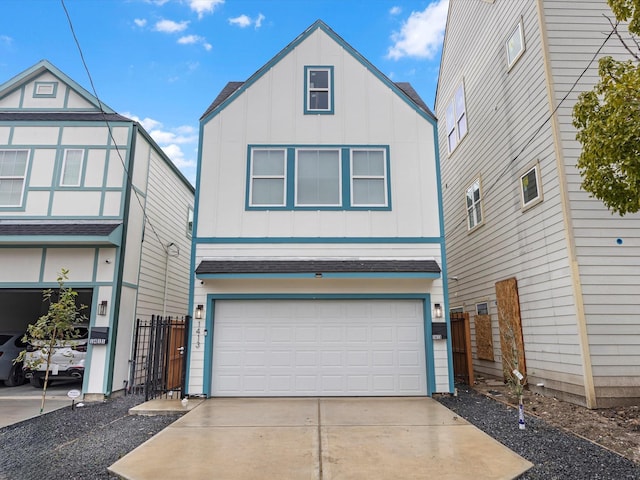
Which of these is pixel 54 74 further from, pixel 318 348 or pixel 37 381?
pixel 318 348

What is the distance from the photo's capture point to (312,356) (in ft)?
27.0

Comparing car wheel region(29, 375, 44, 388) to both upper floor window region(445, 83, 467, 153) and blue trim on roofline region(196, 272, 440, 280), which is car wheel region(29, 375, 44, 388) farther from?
upper floor window region(445, 83, 467, 153)

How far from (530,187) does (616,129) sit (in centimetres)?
388

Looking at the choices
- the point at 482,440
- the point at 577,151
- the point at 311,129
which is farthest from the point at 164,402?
the point at 577,151

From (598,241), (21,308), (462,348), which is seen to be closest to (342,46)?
(598,241)

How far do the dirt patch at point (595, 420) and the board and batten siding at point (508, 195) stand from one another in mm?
387

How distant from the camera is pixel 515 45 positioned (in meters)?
8.98

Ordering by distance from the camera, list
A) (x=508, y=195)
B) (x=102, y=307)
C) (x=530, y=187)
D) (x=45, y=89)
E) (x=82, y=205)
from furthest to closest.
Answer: (x=45, y=89)
(x=508, y=195)
(x=82, y=205)
(x=102, y=307)
(x=530, y=187)

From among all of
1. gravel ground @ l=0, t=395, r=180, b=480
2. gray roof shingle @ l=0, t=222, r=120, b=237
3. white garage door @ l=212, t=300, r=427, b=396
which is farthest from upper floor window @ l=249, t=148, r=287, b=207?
gravel ground @ l=0, t=395, r=180, b=480

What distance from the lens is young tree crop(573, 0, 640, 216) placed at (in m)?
4.51

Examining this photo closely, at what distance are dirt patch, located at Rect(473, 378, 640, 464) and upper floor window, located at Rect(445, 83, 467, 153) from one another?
26.0 ft

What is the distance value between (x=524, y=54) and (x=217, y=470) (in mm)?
9580

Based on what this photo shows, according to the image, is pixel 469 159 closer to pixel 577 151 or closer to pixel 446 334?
pixel 577 151

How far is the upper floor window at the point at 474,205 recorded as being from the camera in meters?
11.1
